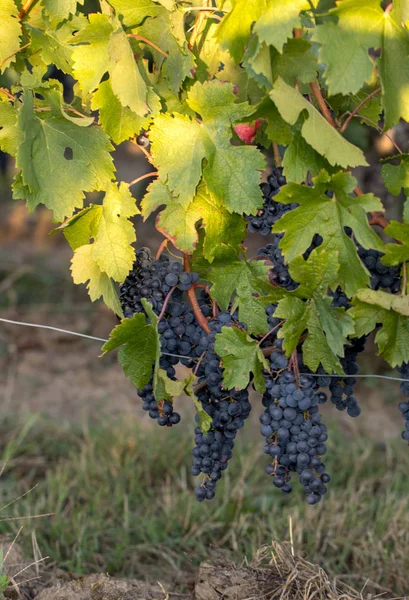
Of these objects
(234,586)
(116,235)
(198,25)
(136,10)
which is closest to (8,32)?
(136,10)

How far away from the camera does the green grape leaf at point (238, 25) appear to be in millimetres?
1689

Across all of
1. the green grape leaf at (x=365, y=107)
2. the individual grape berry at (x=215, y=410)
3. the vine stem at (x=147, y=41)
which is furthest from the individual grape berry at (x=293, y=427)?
the vine stem at (x=147, y=41)

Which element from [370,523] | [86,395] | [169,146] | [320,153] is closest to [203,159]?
[169,146]

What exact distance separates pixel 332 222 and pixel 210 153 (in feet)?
1.12

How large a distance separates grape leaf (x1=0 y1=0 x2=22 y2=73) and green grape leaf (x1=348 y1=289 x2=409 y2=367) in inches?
42.5

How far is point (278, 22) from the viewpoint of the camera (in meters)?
1.59

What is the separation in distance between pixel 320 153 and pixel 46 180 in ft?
2.25

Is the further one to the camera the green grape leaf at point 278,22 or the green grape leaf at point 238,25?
the green grape leaf at point 238,25

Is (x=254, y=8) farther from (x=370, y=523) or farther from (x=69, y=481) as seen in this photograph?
(x=69, y=481)

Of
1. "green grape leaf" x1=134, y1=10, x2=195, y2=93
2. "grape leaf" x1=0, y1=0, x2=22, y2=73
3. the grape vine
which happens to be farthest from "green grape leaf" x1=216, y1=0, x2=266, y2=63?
"grape leaf" x1=0, y1=0, x2=22, y2=73

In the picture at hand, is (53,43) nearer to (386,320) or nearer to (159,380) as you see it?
(159,380)

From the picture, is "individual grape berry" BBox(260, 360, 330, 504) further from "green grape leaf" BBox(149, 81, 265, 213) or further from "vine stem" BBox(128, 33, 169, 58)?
"vine stem" BBox(128, 33, 169, 58)

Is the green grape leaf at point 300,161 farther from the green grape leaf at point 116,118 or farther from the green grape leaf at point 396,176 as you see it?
the green grape leaf at point 116,118

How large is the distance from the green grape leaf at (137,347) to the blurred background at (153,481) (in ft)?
2.32
